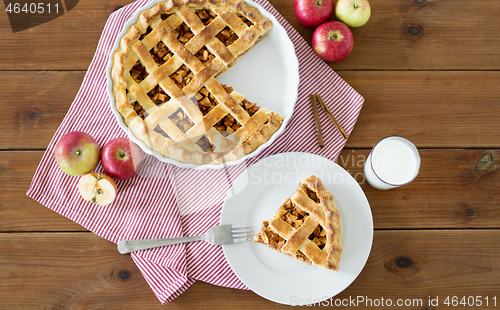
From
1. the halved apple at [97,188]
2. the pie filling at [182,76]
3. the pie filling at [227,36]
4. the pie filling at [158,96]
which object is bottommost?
the halved apple at [97,188]

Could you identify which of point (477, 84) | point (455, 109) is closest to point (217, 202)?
point (455, 109)

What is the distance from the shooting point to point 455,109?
164 centimetres

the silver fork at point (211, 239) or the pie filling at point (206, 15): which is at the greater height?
the pie filling at point (206, 15)

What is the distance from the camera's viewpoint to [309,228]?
4.67 feet

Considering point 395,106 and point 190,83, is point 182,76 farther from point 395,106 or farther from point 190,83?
point 395,106

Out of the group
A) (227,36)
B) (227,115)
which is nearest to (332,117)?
(227,115)

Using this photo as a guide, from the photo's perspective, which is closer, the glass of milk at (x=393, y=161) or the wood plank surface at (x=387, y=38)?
the glass of milk at (x=393, y=161)

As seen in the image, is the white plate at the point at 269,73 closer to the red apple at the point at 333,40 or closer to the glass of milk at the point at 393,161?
the red apple at the point at 333,40

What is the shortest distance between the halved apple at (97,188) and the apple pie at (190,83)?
27 cm

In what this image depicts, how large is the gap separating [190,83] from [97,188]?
605 mm

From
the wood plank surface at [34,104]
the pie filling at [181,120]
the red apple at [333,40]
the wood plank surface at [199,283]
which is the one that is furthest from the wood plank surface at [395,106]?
the pie filling at [181,120]

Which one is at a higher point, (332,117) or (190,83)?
(190,83)

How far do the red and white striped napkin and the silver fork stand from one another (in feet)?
0.12

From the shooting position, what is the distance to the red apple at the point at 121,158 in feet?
4.77
